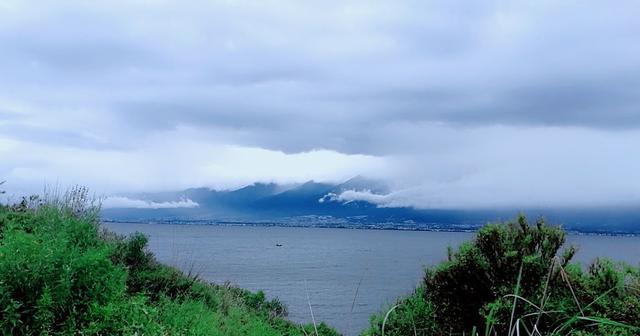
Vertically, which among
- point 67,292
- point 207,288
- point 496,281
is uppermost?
point 67,292

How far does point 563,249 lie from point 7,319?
22.6ft

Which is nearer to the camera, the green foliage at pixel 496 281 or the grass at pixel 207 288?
the grass at pixel 207 288

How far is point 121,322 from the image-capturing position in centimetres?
614

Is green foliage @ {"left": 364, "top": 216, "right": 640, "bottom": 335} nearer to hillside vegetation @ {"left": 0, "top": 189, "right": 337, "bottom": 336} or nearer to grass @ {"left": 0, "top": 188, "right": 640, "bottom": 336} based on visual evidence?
grass @ {"left": 0, "top": 188, "right": 640, "bottom": 336}

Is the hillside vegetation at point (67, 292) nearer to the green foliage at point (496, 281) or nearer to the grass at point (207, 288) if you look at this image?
the grass at point (207, 288)

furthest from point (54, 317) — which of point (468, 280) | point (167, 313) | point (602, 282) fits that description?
point (602, 282)

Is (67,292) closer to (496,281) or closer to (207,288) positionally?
(496,281)

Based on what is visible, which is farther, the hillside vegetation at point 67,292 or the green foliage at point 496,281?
the green foliage at point 496,281

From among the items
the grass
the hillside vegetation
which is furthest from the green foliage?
the hillside vegetation

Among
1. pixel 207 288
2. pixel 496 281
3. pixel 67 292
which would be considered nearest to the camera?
pixel 67 292

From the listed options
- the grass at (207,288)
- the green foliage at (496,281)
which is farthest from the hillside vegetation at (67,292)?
the green foliage at (496,281)

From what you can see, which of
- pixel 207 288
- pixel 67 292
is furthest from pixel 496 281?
pixel 207 288

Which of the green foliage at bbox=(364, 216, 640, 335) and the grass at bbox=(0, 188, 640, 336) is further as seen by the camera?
the green foliage at bbox=(364, 216, 640, 335)

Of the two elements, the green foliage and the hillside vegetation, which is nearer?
the hillside vegetation
